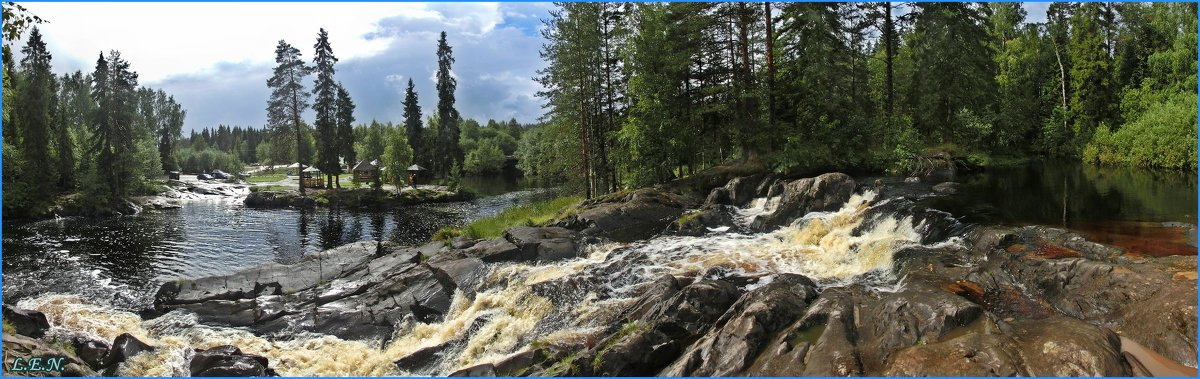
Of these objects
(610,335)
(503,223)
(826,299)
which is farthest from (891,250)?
(503,223)

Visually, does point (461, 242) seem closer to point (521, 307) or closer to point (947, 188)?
point (521, 307)

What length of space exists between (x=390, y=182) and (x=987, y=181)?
5719 centimetres

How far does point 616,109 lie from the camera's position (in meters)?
35.8

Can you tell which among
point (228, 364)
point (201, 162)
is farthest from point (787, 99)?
point (201, 162)

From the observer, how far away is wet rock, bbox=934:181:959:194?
939 inches

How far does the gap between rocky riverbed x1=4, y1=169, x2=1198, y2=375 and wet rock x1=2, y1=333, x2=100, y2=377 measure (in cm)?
13

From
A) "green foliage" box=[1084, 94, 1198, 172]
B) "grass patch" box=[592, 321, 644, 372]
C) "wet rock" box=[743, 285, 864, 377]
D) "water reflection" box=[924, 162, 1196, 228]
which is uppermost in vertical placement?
"green foliage" box=[1084, 94, 1198, 172]

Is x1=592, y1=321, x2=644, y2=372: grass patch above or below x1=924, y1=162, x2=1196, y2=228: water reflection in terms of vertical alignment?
below

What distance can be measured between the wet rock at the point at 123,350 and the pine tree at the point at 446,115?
216 ft

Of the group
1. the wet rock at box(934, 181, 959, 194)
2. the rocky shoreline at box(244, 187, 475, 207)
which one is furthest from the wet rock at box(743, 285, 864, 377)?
the rocky shoreline at box(244, 187, 475, 207)

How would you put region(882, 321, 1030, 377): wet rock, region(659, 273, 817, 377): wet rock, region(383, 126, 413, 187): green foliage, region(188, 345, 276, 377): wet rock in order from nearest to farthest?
region(882, 321, 1030, 377): wet rock, region(659, 273, 817, 377): wet rock, region(188, 345, 276, 377): wet rock, region(383, 126, 413, 187): green foliage

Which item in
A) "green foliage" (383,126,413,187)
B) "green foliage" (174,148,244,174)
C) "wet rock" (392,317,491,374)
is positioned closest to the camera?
"wet rock" (392,317,491,374)

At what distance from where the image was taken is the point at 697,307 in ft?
39.8

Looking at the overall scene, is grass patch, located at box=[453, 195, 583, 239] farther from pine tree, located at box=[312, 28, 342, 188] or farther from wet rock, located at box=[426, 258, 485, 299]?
pine tree, located at box=[312, 28, 342, 188]
